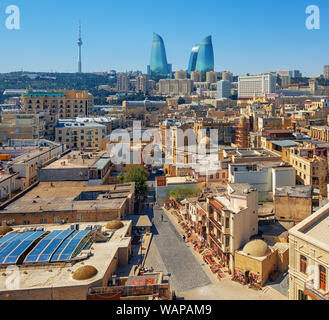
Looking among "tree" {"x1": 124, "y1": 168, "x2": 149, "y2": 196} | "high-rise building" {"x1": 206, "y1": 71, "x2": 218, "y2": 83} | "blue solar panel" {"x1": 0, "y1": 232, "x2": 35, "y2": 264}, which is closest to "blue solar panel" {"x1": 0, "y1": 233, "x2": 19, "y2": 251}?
"blue solar panel" {"x1": 0, "y1": 232, "x2": 35, "y2": 264}

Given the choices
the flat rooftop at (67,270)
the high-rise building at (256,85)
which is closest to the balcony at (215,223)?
the flat rooftop at (67,270)

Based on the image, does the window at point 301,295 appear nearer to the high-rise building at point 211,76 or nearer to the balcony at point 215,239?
the balcony at point 215,239

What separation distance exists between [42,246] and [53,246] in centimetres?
46

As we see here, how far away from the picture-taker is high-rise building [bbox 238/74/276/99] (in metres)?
102

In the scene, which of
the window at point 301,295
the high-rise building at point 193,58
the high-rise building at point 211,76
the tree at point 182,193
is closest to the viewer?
the window at point 301,295

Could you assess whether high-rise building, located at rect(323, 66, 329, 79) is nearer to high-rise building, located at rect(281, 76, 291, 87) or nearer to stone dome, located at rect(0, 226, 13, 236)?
high-rise building, located at rect(281, 76, 291, 87)

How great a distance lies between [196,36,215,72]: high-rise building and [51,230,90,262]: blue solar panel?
13569cm

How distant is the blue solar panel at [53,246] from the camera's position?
1344 centimetres

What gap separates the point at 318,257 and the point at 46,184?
19.7 m

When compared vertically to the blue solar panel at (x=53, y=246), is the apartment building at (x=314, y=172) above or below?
above

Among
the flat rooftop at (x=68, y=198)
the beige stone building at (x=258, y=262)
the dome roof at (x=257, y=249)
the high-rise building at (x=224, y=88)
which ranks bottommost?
the beige stone building at (x=258, y=262)

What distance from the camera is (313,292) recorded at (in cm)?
940
